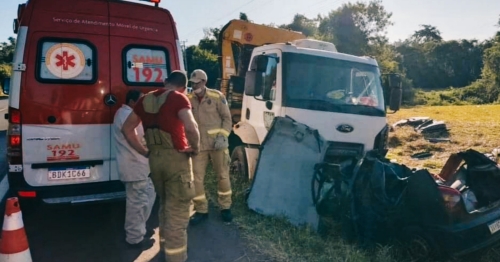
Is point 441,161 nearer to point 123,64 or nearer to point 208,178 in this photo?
point 208,178

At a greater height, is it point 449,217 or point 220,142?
point 220,142

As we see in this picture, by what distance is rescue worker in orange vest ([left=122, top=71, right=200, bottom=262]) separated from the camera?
3.63 m

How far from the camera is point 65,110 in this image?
4.48 metres

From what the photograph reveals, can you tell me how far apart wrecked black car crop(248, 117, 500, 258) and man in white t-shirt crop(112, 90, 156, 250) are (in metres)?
1.47

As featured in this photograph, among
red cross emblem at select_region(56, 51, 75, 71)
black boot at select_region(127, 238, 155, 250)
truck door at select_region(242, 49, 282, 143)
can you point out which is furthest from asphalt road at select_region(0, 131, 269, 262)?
red cross emblem at select_region(56, 51, 75, 71)

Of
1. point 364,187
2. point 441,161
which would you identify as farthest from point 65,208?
point 441,161

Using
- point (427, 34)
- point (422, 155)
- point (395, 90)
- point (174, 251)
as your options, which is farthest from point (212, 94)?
point (427, 34)

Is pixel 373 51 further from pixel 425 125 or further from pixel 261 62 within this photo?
pixel 261 62

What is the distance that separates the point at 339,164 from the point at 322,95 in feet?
4.16

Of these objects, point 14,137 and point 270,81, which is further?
point 270,81

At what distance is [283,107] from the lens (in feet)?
18.4

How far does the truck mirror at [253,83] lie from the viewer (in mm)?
5891

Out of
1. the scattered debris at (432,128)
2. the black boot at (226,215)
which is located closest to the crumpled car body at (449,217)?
the black boot at (226,215)

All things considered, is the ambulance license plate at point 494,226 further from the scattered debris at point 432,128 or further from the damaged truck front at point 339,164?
the scattered debris at point 432,128
